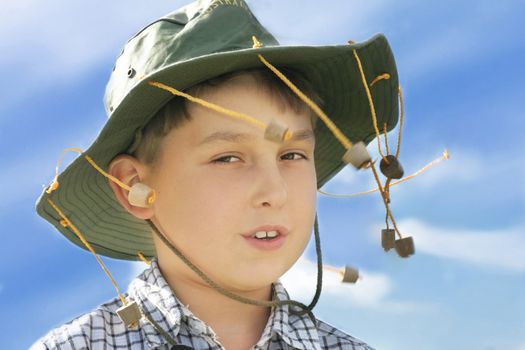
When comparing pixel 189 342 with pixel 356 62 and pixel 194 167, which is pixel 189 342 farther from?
pixel 356 62

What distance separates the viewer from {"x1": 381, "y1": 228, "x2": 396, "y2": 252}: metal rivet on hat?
2863mm

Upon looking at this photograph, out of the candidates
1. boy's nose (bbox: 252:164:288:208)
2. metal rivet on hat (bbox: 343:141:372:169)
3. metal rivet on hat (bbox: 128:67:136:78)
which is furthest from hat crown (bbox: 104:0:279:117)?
metal rivet on hat (bbox: 343:141:372:169)

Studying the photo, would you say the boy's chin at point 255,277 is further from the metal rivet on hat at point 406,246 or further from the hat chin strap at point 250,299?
the metal rivet on hat at point 406,246

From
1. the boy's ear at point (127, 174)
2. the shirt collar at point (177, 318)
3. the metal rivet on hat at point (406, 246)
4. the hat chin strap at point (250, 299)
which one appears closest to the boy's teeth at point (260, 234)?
the hat chin strap at point (250, 299)

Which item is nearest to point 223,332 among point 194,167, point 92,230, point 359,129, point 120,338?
point 120,338

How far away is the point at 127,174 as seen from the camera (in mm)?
2818

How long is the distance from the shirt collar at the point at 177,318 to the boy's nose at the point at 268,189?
41 centimetres

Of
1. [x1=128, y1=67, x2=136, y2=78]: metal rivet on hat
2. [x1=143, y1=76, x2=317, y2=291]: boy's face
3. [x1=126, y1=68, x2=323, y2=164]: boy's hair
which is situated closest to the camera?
[x1=143, y1=76, x2=317, y2=291]: boy's face

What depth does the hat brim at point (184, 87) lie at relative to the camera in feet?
8.41

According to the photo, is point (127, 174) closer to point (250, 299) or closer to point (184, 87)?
point (184, 87)

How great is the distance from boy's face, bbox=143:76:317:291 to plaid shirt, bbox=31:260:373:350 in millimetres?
111

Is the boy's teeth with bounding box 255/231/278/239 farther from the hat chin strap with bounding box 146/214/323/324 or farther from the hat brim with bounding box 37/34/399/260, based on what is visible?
the hat brim with bounding box 37/34/399/260

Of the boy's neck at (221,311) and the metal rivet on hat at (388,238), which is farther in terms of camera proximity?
the metal rivet on hat at (388,238)

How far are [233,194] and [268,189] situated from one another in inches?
4.1
